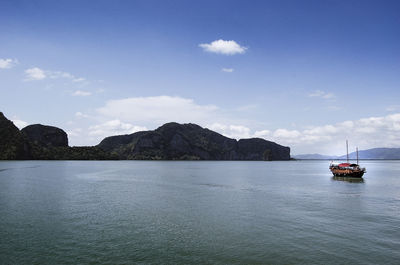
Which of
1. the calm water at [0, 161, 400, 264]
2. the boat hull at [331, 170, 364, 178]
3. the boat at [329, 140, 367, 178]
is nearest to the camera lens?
the calm water at [0, 161, 400, 264]

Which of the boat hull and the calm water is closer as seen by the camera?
the calm water

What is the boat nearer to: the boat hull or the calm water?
the boat hull

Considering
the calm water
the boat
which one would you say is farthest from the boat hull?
the calm water

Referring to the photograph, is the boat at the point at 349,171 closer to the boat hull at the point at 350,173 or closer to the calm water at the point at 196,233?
the boat hull at the point at 350,173

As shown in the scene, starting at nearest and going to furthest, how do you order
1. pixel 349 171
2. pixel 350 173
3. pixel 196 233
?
pixel 196 233
pixel 350 173
pixel 349 171

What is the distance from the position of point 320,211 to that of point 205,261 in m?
29.2

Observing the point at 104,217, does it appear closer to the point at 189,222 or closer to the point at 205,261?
the point at 189,222

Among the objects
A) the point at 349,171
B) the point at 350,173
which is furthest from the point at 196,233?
the point at 349,171

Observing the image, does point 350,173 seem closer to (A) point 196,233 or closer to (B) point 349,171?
(B) point 349,171

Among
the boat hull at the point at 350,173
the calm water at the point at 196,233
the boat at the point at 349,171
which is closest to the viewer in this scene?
the calm water at the point at 196,233

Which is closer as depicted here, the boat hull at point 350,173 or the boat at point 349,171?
the boat hull at point 350,173

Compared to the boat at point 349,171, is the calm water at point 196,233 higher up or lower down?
lower down

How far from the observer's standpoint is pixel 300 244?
28.3 m

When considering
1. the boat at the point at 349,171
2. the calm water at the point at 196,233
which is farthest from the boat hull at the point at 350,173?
the calm water at the point at 196,233
